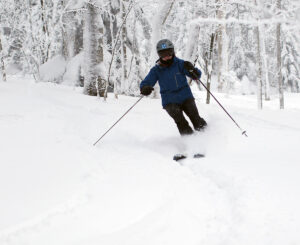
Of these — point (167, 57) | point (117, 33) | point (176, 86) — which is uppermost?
point (117, 33)

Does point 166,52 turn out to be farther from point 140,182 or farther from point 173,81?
point 140,182

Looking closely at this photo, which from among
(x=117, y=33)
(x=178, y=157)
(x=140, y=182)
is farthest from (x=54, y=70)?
(x=140, y=182)

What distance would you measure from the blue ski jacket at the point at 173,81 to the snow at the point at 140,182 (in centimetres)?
70

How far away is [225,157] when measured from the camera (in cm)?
478

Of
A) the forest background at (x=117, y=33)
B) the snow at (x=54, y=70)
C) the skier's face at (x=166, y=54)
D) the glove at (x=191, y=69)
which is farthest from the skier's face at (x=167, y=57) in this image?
the snow at (x=54, y=70)

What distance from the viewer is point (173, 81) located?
5.55 m

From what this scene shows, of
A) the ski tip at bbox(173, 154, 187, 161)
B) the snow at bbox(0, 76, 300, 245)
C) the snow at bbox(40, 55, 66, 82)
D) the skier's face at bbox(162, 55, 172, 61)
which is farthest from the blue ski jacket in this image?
the snow at bbox(40, 55, 66, 82)

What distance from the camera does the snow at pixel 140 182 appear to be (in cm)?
280

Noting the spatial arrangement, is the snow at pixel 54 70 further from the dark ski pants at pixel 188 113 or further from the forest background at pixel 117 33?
Answer: the dark ski pants at pixel 188 113

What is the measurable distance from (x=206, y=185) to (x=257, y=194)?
710 mm

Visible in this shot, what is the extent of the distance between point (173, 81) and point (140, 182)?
2097mm

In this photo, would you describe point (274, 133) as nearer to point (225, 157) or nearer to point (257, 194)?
point (225, 157)

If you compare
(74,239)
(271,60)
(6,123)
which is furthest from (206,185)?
(271,60)

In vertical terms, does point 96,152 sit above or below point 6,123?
below
